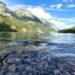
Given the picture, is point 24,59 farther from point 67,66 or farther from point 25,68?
point 67,66

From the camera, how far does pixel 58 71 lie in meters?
14.3

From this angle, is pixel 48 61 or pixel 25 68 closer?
pixel 25 68

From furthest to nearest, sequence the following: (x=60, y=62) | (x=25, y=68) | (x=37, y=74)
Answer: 1. (x=60, y=62)
2. (x=25, y=68)
3. (x=37, y=74)

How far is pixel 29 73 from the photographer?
553 inches

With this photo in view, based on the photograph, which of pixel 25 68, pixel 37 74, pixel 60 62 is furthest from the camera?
pixel 60 62

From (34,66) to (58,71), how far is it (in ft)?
6.54

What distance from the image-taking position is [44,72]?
46.7 feet

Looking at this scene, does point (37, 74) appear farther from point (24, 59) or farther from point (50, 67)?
point (24, 59)

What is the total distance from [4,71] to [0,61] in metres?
2.33

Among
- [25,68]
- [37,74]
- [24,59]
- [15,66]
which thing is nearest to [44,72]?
[37,74]

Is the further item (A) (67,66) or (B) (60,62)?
(B) (60,62)

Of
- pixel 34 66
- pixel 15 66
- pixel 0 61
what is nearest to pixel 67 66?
pixel 34 66

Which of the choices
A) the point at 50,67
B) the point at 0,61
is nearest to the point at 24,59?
the point at 0,61

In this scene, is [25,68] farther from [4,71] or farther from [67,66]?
[67,66]
